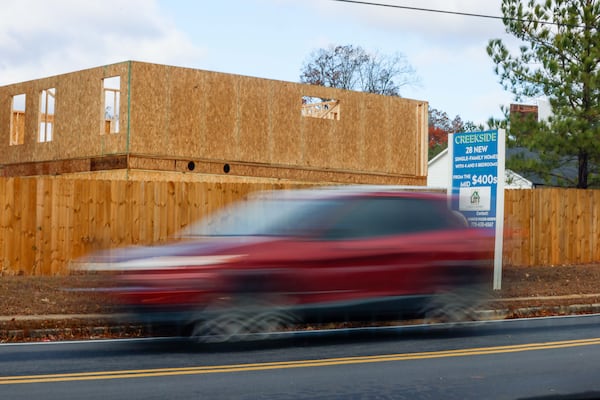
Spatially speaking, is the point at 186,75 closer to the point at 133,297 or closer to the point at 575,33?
the point at 575,33

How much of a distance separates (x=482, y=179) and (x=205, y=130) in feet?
40.2

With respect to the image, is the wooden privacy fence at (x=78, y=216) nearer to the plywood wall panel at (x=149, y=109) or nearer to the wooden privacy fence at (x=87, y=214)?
the wooden privacy fence at (x=87, y=214)

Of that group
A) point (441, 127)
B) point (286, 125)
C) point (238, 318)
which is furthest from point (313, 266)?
point (441, 127)

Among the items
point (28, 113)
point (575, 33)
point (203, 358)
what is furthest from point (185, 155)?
point (203, 358)

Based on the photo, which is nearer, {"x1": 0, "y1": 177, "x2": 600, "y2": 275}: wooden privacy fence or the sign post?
the sign post

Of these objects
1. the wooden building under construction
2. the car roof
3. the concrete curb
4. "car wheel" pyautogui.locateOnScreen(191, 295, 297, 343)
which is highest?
the wooden building under construction

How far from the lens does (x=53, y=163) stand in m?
28.7

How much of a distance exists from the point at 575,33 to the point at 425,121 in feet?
31.7

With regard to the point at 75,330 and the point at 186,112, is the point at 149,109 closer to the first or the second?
the point at 186,112

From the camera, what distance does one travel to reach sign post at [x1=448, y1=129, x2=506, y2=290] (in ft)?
56.0

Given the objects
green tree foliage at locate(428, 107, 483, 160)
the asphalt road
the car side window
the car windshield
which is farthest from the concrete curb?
green tree foliage at locate(428, 107, 483, 160)

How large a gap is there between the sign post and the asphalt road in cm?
526

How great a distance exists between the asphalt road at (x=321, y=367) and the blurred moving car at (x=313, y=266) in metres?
0.41

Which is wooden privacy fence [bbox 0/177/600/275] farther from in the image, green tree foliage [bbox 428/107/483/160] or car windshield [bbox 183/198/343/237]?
green tree foliage [bbox 428/107/483/160]
